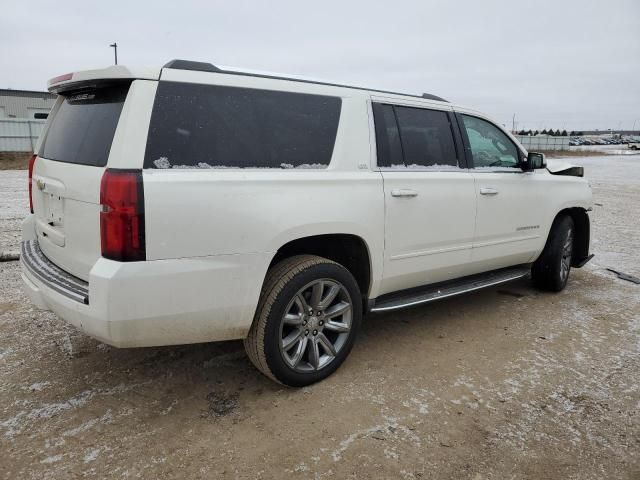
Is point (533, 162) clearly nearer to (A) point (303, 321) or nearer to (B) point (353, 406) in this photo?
(A) point (303, 321)

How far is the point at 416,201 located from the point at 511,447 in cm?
168

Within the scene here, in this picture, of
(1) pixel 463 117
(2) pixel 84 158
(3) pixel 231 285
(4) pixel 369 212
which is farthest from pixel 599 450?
(2) pixel 84 158

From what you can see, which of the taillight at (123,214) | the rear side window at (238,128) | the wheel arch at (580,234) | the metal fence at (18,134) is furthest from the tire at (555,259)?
the metal fence at (18,134)

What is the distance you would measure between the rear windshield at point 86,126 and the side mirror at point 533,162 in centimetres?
346

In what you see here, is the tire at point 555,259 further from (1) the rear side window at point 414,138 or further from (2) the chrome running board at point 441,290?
(1) the rear side window at point 414,138

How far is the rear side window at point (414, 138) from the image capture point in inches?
138

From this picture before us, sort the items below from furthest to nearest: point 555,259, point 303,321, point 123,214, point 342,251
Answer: point 555,259 → point 342,251 → point 303,321 → point 123,214

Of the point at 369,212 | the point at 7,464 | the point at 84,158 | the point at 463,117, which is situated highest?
the point at 463,117

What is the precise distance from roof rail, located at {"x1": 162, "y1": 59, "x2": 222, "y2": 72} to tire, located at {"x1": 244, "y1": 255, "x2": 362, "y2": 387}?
1.17 metres

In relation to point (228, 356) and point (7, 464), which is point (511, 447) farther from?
point (7, 464)

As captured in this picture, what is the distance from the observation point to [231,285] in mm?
2721

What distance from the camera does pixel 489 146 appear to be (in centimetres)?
445

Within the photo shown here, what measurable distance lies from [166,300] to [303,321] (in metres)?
0.90

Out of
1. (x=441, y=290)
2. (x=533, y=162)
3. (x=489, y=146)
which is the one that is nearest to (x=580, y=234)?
(x=533, y=162)
